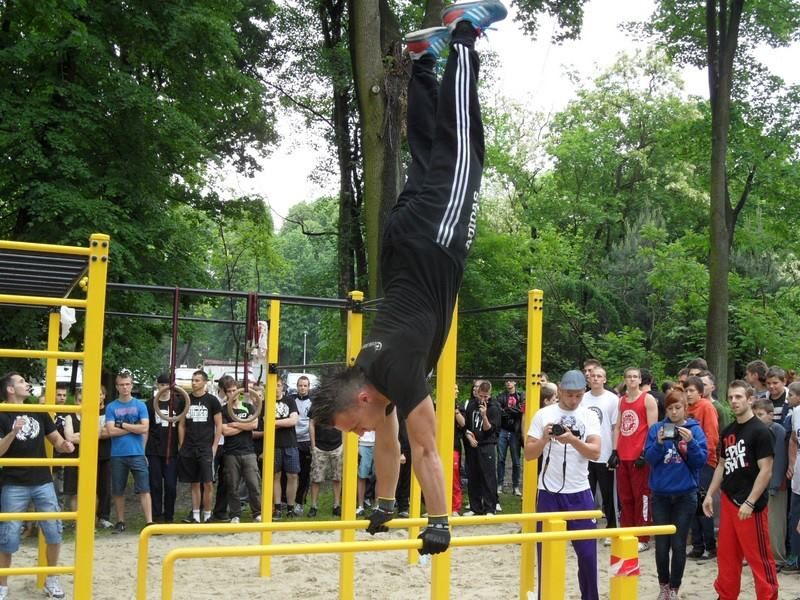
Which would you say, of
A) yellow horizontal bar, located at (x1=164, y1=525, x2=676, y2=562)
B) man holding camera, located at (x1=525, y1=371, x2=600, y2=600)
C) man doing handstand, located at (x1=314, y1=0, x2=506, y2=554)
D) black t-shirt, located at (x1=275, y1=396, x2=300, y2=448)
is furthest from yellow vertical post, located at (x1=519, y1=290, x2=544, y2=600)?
black t-shirt, located at (x1=275, y1=396, x2=300, y2=448)

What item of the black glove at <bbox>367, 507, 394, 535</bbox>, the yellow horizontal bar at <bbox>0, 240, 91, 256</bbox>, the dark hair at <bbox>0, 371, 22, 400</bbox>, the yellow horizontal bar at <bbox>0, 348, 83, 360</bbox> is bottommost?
the black glove at <bbox>367, 507, 394, 535</bbox>

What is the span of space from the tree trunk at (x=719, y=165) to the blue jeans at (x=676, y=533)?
6.36 metres

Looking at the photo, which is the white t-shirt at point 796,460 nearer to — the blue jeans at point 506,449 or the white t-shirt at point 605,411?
the white t-shirt at point 605,411

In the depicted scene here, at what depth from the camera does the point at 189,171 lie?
45.4 feet

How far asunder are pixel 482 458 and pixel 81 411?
5.81m

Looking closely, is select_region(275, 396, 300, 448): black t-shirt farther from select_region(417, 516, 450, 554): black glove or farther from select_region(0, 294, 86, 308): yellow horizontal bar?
select_region(417, 516, 450, 554): black glove

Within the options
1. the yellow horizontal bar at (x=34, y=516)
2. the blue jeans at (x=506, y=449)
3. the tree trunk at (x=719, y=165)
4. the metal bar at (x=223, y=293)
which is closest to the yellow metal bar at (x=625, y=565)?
the yellow horizontal bar at (x=34, y=516)

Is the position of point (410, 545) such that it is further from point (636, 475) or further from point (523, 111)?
point (523, 111)

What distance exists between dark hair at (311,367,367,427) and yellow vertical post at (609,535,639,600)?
1421 millimetres

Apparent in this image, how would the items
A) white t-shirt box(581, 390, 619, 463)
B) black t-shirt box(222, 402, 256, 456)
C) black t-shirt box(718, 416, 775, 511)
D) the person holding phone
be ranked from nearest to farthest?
black t-shirt box(718, 416, 775, 511)
the person holding phone
white t-shirt box(581, 390, 619, 463)
black t-shirt box(222, 402, 256, 456)

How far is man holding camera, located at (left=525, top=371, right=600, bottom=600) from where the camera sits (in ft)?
17.7

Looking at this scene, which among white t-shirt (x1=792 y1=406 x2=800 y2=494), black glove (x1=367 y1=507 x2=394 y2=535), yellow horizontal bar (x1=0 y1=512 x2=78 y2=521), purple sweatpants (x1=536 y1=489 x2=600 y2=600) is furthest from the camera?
white t-shirt (x1=792 y1=406 x2=800 y2=494)

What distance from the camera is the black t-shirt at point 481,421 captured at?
9.41 metres

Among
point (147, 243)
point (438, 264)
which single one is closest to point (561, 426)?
point (438, 264)
